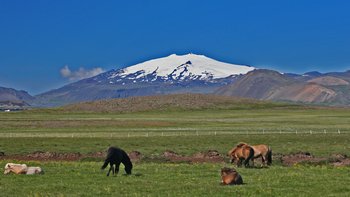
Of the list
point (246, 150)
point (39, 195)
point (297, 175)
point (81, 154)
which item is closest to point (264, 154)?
point (246, 150)

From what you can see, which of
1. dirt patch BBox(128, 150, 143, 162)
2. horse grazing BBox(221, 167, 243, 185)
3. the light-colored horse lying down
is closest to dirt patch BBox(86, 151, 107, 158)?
dirt patch BBox(128, 150, 143, 162)

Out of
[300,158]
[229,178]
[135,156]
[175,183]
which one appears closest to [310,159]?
[300,158]

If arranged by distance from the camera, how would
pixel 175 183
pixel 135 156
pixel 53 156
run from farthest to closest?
pixel 53 156 → pixel 135 156 → pixel 175 183

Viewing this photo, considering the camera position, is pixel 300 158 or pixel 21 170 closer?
pixel 21 170

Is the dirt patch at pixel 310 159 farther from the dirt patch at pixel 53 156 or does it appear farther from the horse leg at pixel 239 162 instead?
the dirt patch at pixel 53 156

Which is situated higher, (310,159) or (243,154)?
(243,154)

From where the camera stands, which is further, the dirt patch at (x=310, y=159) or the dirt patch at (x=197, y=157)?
the dirt patch at (x=197, y=157)

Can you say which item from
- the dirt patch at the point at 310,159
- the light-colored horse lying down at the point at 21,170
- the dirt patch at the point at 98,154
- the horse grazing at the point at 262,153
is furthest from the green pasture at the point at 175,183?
the dirt patch at the point at 98,154

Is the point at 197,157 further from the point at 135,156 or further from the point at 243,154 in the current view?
the point at 243,154

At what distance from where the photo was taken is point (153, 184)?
2369cm

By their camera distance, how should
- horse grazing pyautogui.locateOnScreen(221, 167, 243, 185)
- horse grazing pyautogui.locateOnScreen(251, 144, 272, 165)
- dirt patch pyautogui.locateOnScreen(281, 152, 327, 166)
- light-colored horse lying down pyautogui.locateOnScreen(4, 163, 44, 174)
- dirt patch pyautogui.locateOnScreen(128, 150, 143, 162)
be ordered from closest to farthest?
horse grazing pyautogui.locateOnScreen(221, 167, 243, 185), light-colored horse lying down pyautogui.locateOnScreen(4, 163, 44, 174), horse grazing pyautogui.locateOnScreen(251, 144, 272, 165), dirt patch pyautogui.locateOnScreen(281, 152, 327, 166), dirt patch pyautogui.locateOnScreen(128, 150, 143, 162)

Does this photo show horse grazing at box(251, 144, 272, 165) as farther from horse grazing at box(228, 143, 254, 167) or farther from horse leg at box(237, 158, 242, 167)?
horse leg at box(237, 158, 242, 167)

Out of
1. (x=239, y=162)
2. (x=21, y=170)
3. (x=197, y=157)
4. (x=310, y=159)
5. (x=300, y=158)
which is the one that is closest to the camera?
(x=21, y=170)

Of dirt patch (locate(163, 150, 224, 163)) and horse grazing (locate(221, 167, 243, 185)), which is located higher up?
horse grazing (locate(221, 167, 243, 185))
